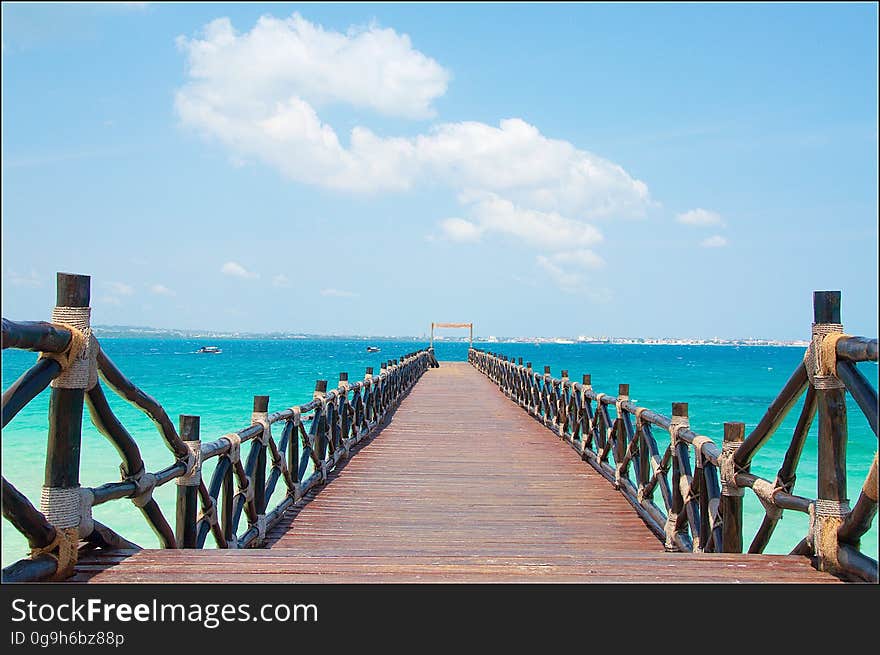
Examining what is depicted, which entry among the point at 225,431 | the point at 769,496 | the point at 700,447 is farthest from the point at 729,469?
the point at 225,431

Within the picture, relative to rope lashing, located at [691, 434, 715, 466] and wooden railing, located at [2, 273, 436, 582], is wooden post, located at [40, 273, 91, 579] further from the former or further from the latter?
rope lashing, located at [691, 434, 715, 466]

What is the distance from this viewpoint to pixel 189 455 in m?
4.00

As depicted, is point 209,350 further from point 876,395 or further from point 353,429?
point 876,395

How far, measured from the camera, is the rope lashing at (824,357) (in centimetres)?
323

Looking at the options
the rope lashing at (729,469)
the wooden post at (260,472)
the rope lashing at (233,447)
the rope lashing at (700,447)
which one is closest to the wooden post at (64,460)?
the rope lashing at (233,447)

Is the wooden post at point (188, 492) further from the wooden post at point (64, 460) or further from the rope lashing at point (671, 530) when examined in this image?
the rope lashing at point (671, 530)

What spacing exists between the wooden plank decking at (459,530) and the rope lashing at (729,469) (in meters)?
0.60

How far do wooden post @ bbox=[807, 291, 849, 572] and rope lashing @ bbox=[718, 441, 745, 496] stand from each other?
2.41 ft

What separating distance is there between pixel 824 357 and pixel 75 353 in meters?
3.68

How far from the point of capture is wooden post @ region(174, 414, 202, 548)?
13.2 feet

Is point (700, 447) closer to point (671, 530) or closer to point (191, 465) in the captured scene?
point (671, 530)
